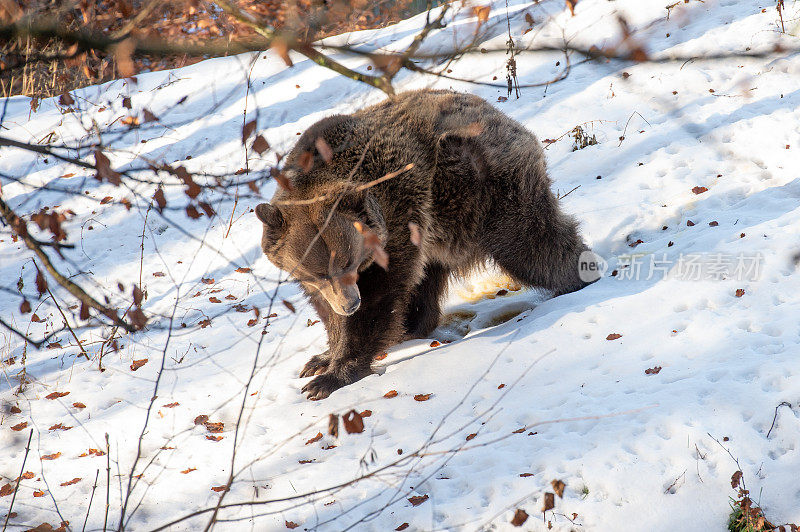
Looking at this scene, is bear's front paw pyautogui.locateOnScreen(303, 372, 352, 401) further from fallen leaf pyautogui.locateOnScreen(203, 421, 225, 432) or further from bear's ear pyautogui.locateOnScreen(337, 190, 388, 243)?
bear's ear pyautogui.locateOnScreen(337, 190, 388, 243)

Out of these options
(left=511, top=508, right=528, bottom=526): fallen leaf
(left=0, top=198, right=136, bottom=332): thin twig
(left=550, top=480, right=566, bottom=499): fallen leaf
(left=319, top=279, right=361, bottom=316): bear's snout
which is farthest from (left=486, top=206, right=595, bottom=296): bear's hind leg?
(left=0, top=198, right=136, bottom=332): thin twig

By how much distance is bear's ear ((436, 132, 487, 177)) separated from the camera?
527cm

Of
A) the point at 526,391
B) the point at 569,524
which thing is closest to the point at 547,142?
the point at 526,391

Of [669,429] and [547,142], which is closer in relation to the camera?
[669,429]

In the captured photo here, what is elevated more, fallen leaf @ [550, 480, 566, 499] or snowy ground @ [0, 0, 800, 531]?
fallen leaf @ [550, 480, 566, 499]

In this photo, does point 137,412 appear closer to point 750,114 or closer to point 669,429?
point 669,429

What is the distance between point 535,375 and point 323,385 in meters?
1.66

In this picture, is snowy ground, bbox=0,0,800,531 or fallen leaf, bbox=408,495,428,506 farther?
fallen leaf, bbox=408,495,428,506

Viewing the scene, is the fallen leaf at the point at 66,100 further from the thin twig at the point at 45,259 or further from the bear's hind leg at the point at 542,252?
the bear's hind leg at the point at 542,252

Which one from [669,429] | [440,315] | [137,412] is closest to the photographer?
[669,429]

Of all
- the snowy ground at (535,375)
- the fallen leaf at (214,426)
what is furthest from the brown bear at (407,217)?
the fallen leaf at (214,426)

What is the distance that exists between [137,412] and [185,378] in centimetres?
63

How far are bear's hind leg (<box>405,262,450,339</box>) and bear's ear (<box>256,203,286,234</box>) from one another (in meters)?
1.62

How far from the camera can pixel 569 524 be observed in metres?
3.25
